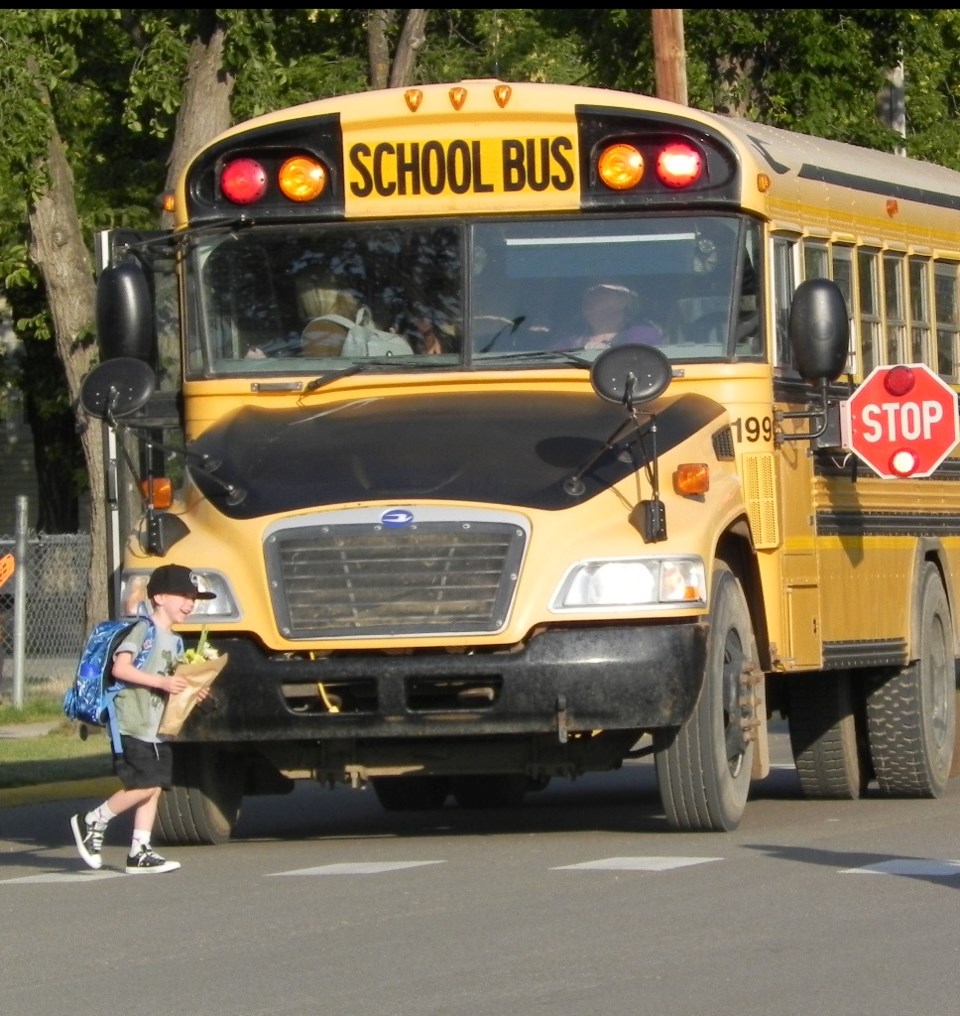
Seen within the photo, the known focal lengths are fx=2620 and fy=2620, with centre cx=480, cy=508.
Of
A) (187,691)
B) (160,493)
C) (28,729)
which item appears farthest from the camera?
(28,729)

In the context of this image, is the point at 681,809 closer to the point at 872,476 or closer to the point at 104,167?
the point at 872,476

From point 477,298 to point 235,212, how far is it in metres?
1.08

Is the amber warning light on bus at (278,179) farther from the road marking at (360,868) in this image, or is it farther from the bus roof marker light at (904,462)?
the bus roof marker light at (904,462)

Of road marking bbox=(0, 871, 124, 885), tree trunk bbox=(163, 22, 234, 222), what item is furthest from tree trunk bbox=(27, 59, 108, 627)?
road marking bbox=(0, 871, 124, 885)

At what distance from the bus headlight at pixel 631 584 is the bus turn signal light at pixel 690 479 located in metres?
0.31

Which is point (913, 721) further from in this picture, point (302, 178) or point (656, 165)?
point (302, 178)

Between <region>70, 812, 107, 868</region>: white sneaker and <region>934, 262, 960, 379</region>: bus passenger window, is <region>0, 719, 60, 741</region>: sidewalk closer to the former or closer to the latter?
<region>934, 262, 960, 379</region>: bus passenger window

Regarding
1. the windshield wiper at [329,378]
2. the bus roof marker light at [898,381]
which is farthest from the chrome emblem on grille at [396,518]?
the bus roof marker light at [898,381]

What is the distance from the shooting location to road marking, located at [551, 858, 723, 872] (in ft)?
30.9

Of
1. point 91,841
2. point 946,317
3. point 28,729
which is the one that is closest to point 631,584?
point 91,841

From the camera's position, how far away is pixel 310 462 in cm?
992

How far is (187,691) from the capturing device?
9445mm

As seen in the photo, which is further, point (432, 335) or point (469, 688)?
point (432, 335)

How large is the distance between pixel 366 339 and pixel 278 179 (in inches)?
30.4
